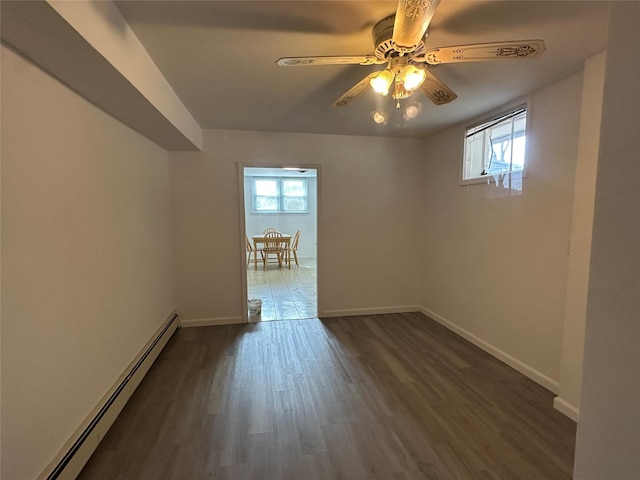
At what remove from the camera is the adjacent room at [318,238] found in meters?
1.15

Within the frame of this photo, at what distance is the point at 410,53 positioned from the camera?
1.49 meters

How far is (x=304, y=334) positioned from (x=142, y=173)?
2.24 meters

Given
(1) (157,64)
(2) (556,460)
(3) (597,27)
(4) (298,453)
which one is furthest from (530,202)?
(1) (157,64)

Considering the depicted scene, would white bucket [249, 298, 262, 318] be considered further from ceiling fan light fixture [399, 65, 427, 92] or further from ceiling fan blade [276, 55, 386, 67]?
ceiling fan light fixture [399, 65, 427, 92]

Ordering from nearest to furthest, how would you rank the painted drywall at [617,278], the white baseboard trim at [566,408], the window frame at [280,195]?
1. the painted drywall at [617,278]
2. the white baseboard trim at [566,408]
3. the window frame at [280,195]

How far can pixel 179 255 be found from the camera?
342 centimetres

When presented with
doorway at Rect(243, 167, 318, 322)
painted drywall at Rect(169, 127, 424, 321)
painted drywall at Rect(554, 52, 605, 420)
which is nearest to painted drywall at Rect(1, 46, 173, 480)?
painted drywall at Rect(169, 127, 424, 321)

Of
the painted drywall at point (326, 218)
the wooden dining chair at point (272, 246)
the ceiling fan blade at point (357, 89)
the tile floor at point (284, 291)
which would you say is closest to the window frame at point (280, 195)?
the wooden dining chair at point (272, 246)

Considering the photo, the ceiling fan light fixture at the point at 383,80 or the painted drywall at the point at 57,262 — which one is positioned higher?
the ceiling fan light fixture at the point at 383,80

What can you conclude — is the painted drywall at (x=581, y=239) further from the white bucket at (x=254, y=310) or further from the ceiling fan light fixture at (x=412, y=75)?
the white bucket at (x=254, y=310)

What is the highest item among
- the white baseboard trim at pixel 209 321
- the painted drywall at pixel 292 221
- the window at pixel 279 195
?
the window at pixel 279 195

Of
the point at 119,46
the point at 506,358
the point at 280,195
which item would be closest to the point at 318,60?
the point at 119,46

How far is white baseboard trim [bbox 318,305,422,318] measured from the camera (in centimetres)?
380

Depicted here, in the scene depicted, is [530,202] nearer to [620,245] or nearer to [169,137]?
[620,245]
